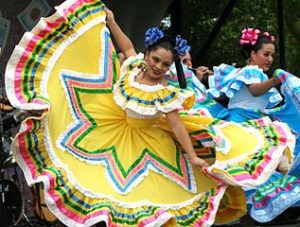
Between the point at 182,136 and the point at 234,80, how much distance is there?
1142 millimetres

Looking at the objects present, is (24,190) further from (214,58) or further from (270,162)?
(214,58)

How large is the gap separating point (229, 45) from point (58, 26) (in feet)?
33.7

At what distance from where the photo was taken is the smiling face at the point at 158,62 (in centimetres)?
409

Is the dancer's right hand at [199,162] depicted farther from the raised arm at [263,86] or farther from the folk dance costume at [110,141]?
the raised arm at [263,86]

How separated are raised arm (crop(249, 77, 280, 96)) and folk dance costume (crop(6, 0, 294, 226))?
1.59ft

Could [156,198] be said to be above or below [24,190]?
Answer: above

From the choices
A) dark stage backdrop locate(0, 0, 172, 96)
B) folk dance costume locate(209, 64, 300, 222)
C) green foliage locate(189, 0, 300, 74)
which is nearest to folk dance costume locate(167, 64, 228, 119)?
folk dance costume locate(209, 64, 300, 222)

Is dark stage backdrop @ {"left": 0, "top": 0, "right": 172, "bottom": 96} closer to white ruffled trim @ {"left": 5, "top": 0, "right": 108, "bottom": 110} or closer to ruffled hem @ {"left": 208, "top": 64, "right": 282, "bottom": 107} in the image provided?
white ruffled trim @ {"left": 5, "top": 0, "right": 108, "bottom": 110}

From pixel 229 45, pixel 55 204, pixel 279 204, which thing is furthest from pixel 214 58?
pixel 55 204

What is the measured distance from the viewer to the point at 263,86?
16.0 ft

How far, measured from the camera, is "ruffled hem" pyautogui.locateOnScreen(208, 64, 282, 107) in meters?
5.01

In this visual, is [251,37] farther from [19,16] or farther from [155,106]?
[19,16]

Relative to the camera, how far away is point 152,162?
13.6 feet

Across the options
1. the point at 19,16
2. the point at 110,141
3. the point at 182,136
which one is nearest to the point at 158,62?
the point at 182,136
